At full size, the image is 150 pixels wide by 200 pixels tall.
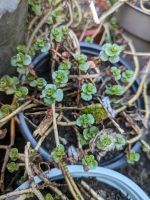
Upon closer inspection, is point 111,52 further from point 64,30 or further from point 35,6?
point 35,6

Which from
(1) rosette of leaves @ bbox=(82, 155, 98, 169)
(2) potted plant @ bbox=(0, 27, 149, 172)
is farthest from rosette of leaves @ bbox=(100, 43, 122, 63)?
(1) rosette of leaves @ bbox=(82, 155, 98, 169)

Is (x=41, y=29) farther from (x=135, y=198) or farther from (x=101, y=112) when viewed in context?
(x=135, y=198)

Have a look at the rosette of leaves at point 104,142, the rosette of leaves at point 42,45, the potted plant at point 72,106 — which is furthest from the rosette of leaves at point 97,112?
the rosette of leaves at point 42,45

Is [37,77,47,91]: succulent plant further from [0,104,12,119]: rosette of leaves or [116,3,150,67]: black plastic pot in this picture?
[116,3,150,67]: black plastic pot

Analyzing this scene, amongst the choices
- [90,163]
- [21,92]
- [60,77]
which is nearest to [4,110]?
[21,92]

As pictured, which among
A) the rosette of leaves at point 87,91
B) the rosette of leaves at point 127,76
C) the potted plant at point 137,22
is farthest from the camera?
the potted plant at point 137,22

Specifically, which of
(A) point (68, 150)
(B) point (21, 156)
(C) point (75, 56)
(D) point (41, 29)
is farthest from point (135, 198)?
(D) point (41, 29)

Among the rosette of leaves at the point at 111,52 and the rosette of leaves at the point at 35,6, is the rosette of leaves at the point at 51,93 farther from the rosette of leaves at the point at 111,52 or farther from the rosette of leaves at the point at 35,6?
the rosette of leaves at the point at 35,6
